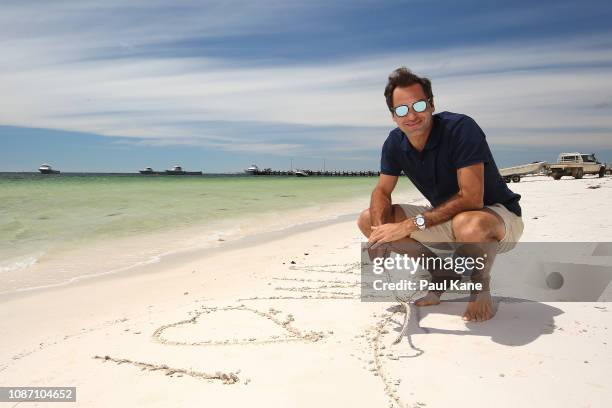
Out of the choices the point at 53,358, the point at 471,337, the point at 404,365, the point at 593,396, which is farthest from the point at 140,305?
the point at 593,396

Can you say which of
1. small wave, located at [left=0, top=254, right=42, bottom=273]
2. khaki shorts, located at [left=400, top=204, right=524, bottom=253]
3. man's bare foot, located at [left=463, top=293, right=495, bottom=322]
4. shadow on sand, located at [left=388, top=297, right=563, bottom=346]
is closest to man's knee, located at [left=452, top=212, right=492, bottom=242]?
khaki shorts, located at [left=400, top=204, right=524, bottom=253]

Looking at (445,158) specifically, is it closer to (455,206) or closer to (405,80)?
(455,206)

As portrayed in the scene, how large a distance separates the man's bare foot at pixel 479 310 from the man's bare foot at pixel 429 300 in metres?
0.38

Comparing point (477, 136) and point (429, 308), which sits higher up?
point (477, 136)

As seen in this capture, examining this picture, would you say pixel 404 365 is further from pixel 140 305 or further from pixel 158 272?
pixel 158 272

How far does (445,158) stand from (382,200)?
1.98 feet

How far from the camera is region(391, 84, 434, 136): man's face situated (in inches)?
113

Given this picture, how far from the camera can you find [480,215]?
9.13 feet

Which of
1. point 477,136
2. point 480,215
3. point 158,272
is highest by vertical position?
point 477,136

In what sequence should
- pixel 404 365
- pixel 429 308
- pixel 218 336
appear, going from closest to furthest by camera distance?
pixel 404 365, pixel 218 336, pixel 429 308

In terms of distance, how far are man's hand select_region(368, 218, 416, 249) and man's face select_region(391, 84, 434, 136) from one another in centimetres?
60

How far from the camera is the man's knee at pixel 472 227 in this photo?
2764mm

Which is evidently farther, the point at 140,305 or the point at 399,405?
the point at 140,305

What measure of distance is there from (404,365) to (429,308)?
3.38 feet
